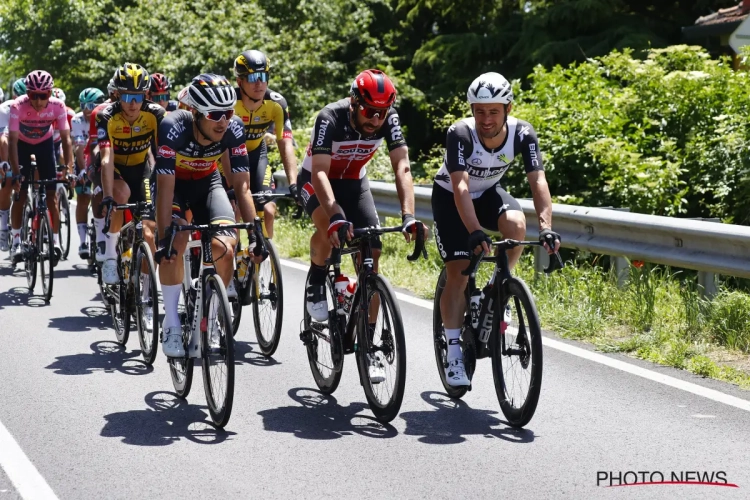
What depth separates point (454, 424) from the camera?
6.60 meters

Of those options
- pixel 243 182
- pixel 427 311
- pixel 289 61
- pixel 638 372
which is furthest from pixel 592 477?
pixel 289 61

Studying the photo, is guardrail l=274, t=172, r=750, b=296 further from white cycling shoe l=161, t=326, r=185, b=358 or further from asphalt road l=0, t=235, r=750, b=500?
white cycling shoe l=161, t=326, r=185, b=358

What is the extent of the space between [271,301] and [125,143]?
7.71 ft

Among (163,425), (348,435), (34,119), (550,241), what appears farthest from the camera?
(34,119)

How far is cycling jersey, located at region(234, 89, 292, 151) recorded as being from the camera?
32.8ft

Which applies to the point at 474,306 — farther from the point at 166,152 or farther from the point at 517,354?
the point at 166,152

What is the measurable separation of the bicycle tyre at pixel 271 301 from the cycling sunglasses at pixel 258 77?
1.52m

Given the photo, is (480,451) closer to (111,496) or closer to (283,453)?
(283,453)

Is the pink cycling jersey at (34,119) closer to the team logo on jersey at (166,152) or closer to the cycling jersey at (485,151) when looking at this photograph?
the team logo on jersey at (166,152)

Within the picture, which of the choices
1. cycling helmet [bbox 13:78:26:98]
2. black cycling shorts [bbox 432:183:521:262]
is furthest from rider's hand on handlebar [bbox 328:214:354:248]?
cycling helmet [bbox 13:78:26:98]

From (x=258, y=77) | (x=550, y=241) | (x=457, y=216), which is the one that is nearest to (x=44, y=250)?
(x=258, y=77)

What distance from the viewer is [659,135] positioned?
12750 millimetres

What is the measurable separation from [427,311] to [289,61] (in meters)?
15.7

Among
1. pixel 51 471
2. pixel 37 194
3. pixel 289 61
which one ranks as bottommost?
pixel 51 471
